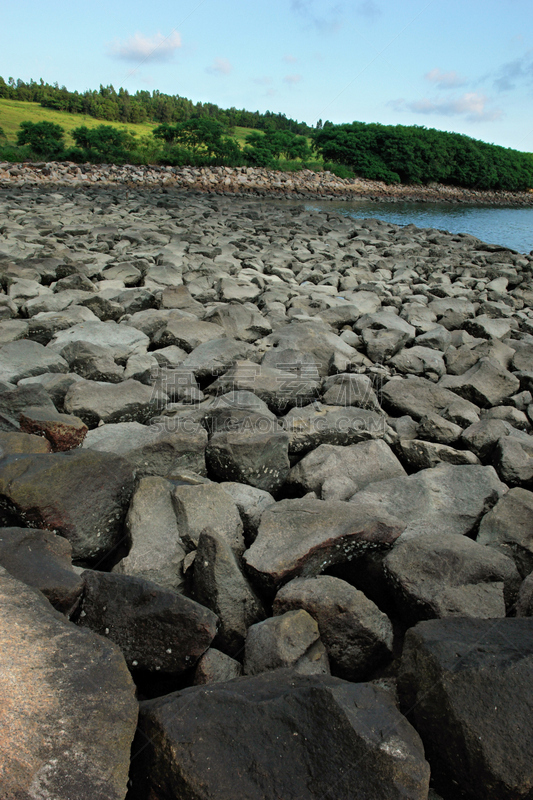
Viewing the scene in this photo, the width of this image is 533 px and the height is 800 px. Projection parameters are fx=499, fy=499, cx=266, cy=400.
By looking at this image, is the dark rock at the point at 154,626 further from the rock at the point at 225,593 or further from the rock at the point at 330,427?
the rock at the point at 330,427

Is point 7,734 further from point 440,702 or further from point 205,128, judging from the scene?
point 205,128

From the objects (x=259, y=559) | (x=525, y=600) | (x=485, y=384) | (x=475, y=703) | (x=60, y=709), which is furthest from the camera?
(x=485, y=384)

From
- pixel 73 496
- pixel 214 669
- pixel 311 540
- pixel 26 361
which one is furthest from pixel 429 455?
pixel 26 361

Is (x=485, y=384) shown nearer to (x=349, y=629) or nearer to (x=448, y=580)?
(x=448, y=580)

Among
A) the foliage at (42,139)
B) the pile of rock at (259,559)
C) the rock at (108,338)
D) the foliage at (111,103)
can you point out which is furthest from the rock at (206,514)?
the foliage at (111,103)

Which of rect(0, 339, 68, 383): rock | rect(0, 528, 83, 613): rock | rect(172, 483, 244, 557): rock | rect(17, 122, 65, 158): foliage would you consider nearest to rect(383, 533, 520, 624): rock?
rect(172, 483, 244, 557): rock

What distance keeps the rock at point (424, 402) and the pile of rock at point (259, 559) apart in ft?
0.06

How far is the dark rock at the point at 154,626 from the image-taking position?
1.54 metres

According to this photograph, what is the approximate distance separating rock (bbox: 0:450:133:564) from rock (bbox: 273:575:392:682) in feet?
2.93

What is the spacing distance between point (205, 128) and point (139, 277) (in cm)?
2706

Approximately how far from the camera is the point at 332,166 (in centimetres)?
3641

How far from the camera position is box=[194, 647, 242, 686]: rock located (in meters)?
1.55

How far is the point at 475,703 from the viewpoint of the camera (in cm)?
127

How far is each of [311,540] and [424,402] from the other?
1961 millimetres
